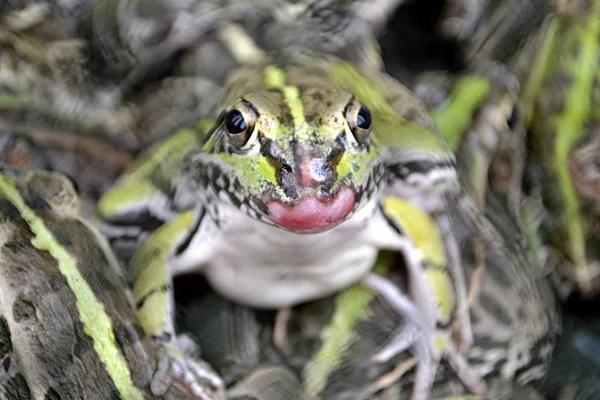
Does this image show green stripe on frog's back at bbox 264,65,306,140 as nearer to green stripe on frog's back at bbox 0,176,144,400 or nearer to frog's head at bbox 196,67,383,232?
frog's head at bbox 196,67,383,232

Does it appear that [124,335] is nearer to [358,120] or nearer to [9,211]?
[9,211]

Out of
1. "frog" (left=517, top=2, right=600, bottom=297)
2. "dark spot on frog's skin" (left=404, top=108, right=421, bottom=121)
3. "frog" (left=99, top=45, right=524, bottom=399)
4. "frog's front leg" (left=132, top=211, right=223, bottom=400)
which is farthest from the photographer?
"frog" (left=517, top=2, right=600, bottom=297)

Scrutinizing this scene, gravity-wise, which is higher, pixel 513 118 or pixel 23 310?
pixel 23 310

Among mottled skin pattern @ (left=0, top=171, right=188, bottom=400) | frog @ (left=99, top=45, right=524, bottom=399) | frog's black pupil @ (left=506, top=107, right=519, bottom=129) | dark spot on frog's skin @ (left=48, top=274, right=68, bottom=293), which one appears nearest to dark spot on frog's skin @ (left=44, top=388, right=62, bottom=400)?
mottled skin pattern @ (left=0, top=171, right=188, bottom=400)

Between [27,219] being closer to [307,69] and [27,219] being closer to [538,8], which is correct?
[307,69]

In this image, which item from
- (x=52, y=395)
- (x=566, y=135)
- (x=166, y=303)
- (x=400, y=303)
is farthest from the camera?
(x=566, y=135)

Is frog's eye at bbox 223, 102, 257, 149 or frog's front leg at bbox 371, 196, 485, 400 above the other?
frog's eye at bbox 223, 102, 257, 149

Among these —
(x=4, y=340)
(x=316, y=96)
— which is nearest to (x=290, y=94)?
(x=316, y=96)
